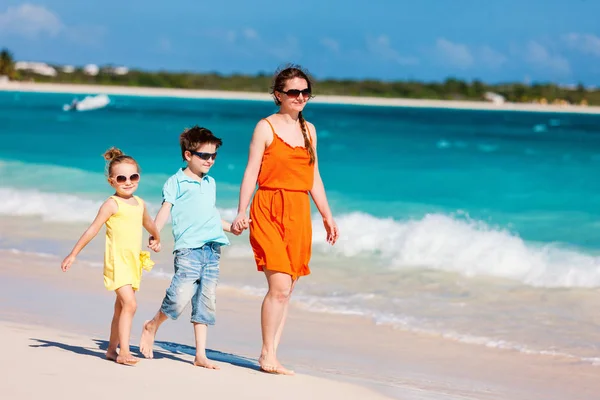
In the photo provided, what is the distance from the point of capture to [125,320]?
521 centimetres

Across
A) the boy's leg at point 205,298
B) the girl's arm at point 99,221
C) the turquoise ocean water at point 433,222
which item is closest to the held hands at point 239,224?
the boy's leg at point 205,298

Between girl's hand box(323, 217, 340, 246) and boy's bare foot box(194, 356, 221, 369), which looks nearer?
boy's bare foot box(194, 356, 221, 369)

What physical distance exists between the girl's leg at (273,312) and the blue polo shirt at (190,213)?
0.39m

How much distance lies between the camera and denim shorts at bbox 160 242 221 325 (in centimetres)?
537

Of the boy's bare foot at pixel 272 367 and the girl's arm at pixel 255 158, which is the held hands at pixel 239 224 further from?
the boy's bare foot at pixel 272 367

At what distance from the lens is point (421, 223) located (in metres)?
14.4

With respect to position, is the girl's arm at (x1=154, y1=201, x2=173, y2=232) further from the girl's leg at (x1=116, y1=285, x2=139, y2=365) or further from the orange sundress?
the orange sundress

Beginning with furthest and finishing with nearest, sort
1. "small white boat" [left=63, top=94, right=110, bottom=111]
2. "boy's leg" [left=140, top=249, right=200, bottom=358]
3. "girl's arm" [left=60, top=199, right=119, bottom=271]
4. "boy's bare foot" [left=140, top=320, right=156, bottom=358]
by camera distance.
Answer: "small white boat" [left=63, top=94, right=110, bottom=111], "boy's bare foot" [left=140, top=320, right=156, bottom=358], "boy's leg" [left=140, top=249, right=200, bottom=358], "girl's arm" [left=60, top=199, right=119, bottom=271]

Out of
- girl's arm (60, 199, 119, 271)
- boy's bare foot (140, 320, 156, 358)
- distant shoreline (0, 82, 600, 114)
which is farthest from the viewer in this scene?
distant shoreline (0, 82, 600, 114)

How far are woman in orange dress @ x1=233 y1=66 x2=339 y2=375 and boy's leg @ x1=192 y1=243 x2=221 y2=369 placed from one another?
238mm

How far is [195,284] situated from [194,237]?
10.3 inches

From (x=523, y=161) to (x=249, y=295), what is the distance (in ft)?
74.9

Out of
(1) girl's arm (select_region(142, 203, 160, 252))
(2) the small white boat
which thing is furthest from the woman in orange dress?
(2) the small white boat

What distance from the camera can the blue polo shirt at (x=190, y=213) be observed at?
5.39m
